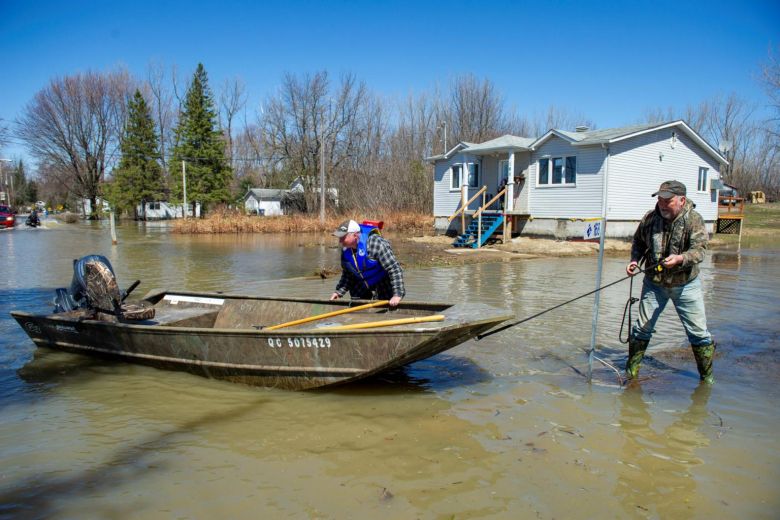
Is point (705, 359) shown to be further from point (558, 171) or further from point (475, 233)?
point (558, 171)

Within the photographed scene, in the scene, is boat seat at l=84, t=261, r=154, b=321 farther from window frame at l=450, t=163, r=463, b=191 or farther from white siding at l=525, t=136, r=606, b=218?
window frame at l=450, t=163, r=463, b=191

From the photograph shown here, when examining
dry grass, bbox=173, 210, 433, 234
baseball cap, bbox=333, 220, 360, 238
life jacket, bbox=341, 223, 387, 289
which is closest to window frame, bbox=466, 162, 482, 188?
dry grass, bbox=173, 210, 433, 234

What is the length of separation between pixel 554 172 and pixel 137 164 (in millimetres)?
44551

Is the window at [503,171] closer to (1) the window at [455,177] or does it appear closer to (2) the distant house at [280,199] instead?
(1) the window at [455,177]

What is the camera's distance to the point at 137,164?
53781 millimetres

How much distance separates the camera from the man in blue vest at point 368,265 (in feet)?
19.8

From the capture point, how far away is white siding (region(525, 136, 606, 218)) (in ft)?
71.8

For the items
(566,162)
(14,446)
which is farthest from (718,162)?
(14,446)

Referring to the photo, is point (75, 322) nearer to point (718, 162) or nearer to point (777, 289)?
point (777, 289)

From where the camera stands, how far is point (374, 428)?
15.7 ft

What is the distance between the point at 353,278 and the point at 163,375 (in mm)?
2498

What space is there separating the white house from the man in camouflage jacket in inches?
658

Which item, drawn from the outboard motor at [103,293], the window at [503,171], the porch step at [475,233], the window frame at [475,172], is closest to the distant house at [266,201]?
the window frame at [475,172]

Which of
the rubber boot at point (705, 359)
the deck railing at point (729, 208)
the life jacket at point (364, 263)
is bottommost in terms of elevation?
the rubber boot at point (705, 359)
